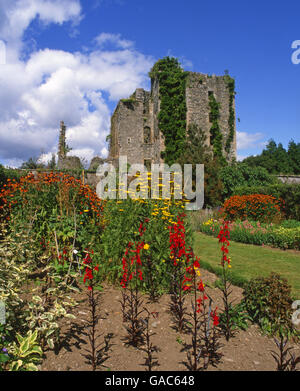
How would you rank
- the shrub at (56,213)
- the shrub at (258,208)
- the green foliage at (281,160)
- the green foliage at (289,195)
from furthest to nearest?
1. the green foliage at (281,160)
2. the green foliage at (289,195)
3. the shrub at (258,208)
4. the shrub at (56,213)

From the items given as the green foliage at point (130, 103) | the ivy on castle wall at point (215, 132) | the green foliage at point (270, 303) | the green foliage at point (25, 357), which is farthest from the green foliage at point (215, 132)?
the green foliage at point (25, 357)

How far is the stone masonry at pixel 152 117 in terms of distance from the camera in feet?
66.7

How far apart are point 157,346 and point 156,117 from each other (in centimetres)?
1989

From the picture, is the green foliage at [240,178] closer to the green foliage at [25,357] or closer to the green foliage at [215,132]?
the green foliage at [215,132]

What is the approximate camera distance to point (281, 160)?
50.3 m

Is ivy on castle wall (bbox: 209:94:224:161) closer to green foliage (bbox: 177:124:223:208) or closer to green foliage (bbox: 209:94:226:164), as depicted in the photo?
green foliage (bbox: 209:94:226:164)

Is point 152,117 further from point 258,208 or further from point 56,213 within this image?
point 56,213

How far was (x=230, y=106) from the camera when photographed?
70.7 ft

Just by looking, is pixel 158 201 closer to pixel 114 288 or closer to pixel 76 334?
pixel 114 288

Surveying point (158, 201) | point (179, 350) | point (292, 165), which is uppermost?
point (292, 165)

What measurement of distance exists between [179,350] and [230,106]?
21.5m

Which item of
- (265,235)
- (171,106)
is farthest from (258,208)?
(171,106)

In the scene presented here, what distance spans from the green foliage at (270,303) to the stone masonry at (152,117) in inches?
667
